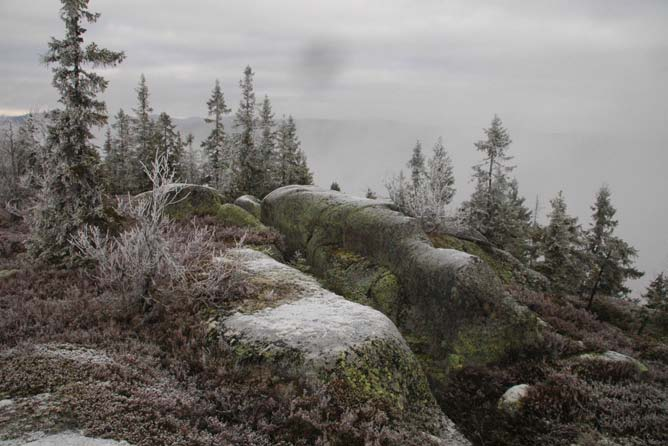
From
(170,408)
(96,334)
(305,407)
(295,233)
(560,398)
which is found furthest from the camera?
(295,233)

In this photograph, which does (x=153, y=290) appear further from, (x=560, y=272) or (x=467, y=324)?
(x=560, y=272)

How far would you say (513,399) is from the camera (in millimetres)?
8461

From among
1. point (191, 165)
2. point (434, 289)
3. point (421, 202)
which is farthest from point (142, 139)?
point (434, 289)

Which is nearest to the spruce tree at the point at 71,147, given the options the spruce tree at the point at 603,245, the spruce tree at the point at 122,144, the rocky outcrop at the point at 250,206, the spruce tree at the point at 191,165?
the rocky outcrop at the point at 250,206

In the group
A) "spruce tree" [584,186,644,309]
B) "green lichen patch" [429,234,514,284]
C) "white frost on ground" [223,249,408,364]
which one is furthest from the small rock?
"spruce tree" [584,186,644,309]

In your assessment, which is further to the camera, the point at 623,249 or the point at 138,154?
the point at 138,154

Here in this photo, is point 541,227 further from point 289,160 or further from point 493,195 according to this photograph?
point 289,160

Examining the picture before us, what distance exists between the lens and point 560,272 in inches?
1061

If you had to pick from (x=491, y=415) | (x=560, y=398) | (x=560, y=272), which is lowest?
(x=560, y=272)

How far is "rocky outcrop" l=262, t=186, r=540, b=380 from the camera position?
10594 mm

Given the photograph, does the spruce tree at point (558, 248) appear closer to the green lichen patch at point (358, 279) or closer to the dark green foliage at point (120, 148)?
the green lichen patch at point (358, 279)

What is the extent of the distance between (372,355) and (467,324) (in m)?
4.34

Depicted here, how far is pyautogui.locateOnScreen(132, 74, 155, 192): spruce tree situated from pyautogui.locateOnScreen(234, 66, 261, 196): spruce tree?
28.3ft

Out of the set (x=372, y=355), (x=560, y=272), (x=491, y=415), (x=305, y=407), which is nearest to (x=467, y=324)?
(x=491, y=415)
